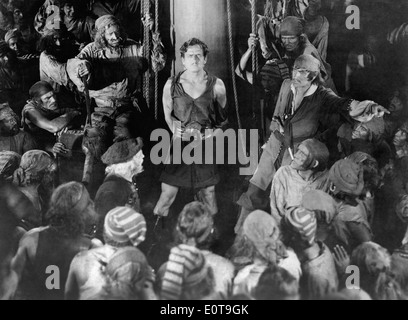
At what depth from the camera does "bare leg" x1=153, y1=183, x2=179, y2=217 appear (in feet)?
20.9

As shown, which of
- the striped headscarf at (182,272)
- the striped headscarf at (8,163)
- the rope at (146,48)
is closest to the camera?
the striped headscarf at (182,272)

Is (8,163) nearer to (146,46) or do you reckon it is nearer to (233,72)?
(146,46)

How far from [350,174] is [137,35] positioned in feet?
8.74

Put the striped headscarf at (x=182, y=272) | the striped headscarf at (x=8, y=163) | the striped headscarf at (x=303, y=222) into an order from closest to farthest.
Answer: the striped headscarf at (x=182, y=272)
the striped headscarf at (x=303, y=222)
the striped headscarf at (x=8, y=163)

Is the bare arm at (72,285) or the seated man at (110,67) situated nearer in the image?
the bare arm at (72,285)

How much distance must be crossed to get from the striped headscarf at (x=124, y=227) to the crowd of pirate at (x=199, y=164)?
0.05ft

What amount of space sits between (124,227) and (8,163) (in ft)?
4.60

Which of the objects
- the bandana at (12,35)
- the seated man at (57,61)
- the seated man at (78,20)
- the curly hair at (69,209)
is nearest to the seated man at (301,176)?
the curly hair at (69,209)

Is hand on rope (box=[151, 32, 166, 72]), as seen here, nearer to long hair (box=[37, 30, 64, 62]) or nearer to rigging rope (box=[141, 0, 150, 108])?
rigging rope (box=[141, 0, 150, 108])

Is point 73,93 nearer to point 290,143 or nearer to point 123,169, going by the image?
point 123,169

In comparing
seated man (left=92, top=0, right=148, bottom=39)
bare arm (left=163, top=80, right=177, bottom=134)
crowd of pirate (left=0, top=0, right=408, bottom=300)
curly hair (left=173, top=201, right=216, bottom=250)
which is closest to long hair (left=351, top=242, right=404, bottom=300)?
crowd of pirate (left=0, top=0, right=408, bottom=300)

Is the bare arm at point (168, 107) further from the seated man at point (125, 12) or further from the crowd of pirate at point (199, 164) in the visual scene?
the seated man at point (125, 12)

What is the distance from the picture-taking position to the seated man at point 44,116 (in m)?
6.52

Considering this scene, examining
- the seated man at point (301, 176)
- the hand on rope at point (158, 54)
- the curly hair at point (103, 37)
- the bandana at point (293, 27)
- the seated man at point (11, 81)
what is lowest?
the seated man at point (301, 176)
